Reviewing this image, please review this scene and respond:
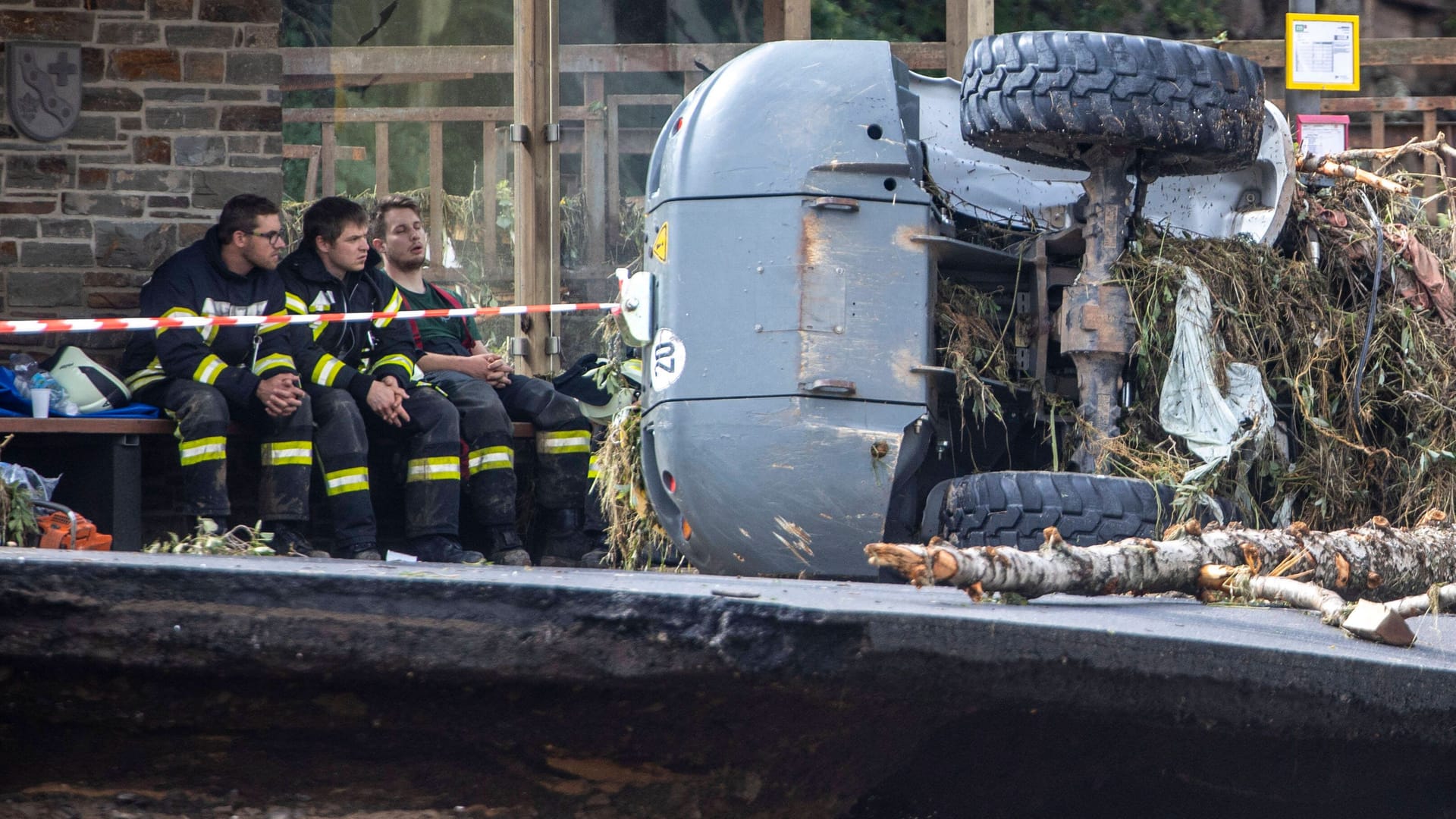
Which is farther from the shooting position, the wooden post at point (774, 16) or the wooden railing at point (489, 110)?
the wooden post at point (774, 16)

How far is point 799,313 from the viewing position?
12.3 feet

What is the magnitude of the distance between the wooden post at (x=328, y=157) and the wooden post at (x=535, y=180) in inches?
39.5

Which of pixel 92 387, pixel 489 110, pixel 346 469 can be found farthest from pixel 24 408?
pixel 489 110

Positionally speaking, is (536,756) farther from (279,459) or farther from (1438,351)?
(279,459)

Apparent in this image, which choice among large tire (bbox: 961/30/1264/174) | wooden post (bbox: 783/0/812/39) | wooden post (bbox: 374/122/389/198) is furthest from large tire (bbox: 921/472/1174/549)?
wooden post (bbox: 374/122/389/198)

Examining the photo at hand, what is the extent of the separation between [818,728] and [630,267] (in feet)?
20.6

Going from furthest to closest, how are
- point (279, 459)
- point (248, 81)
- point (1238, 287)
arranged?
1. point (248, 81)
2. point (279, 459)
3. point (1238, 287)

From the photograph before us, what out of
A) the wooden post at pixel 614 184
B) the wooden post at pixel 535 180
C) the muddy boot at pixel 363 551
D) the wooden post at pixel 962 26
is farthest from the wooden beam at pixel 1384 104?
the muddy boot at pixel 363 551

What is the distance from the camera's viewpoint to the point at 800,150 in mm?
3807

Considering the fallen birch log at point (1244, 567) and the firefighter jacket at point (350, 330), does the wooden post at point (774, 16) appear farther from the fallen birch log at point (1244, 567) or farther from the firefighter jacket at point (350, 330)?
the fallen birch log at point (1244, 567)

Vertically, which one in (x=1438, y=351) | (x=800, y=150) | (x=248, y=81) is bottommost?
(x=1438, y=351)

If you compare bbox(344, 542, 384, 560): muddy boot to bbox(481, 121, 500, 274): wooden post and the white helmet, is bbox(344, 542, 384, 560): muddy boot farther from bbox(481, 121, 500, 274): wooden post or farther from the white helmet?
bbox(481, 121, 500, 274): wooden post

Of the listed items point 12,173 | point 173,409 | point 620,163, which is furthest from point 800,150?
point 12,173

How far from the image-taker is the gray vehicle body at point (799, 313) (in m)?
3.74
